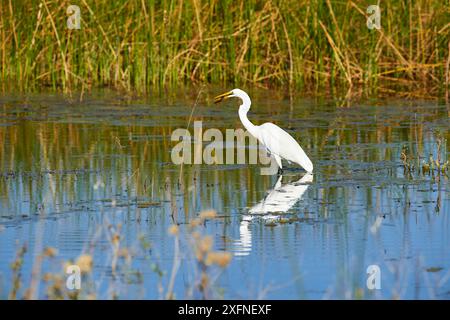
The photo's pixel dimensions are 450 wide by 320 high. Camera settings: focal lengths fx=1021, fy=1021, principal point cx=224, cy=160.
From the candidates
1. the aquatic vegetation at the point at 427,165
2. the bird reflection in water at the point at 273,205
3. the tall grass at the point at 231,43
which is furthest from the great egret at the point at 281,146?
the tall grass at the point at 231,43

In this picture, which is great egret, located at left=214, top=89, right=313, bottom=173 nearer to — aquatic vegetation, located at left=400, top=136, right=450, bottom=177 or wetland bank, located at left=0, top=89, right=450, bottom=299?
wetland bank, located at left=0, top=89, right=450, bottom=299

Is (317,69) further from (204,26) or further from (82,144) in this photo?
(82,144)

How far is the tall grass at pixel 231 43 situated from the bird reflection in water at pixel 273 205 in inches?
169

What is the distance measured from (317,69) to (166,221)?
620cm

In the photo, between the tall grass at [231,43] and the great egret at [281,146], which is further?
the tall grass at [231,43]

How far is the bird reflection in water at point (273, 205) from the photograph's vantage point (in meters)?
5.05

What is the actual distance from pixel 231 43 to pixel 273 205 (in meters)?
5.33

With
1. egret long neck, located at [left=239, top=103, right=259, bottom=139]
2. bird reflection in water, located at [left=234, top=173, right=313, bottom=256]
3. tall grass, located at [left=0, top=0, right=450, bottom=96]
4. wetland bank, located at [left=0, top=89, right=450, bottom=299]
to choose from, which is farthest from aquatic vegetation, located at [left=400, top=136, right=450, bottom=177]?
tall grass, located at [left=0, top=0, right=450, bottom=96]

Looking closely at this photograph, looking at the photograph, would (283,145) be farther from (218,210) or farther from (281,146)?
(218,210)

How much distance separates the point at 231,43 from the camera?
11.1 metres

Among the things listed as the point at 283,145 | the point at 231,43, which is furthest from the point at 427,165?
the point at 231,43

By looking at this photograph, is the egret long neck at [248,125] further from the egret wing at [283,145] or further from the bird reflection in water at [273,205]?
the bird reflection in water at [273,205]

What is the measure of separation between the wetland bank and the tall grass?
1356 mm
